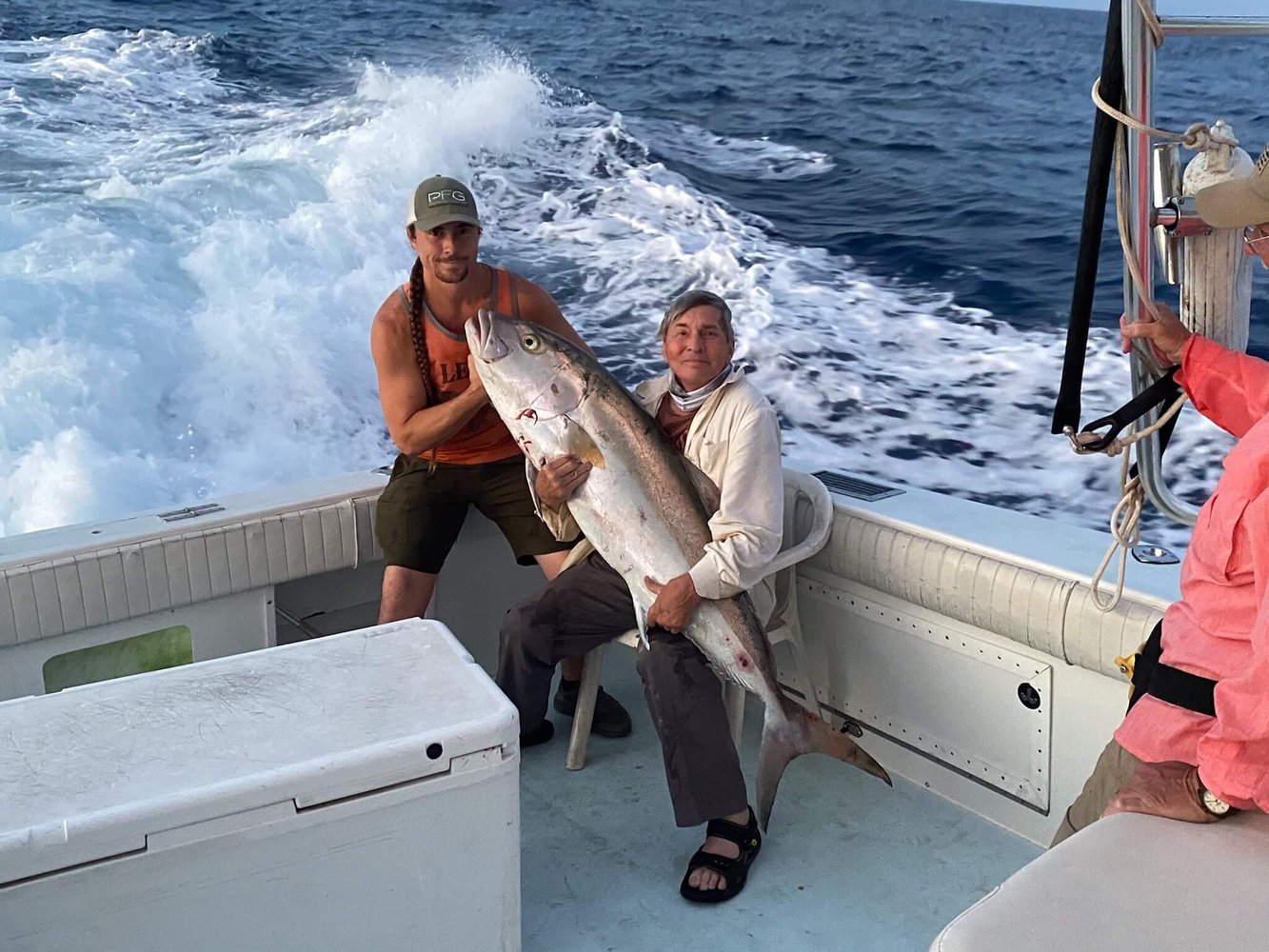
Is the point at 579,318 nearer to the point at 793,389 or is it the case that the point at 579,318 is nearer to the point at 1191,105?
the point at 793,389

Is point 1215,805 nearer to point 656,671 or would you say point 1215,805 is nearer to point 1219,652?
point 1219,652

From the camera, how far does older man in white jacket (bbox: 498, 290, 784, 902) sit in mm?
2287

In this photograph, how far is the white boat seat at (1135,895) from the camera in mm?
1286

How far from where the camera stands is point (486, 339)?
2.49 m

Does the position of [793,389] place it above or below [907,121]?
below

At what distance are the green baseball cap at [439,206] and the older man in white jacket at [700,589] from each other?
59cm

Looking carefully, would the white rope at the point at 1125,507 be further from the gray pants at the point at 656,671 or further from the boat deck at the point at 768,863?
the gray pants at the point at 656,671

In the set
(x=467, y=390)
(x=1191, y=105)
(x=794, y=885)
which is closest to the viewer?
(x=794, y=885)

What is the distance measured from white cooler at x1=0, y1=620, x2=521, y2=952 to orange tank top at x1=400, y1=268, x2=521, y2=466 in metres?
1.04

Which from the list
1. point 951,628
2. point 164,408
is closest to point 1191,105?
point 164,408

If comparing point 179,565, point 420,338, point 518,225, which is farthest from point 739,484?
point 518,225

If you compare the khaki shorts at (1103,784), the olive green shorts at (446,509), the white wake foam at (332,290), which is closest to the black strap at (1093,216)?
the khaki shorts at (1103,784)

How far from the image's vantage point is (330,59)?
11.3 metres

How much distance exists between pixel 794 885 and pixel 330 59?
10.6 meters
